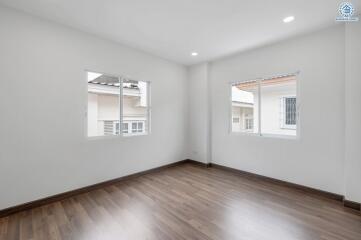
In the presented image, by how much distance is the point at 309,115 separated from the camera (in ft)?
10.1

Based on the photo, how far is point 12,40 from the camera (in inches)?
94.0

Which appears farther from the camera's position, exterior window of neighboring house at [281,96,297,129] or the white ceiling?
exterior window of neighboring house at [281,96,297,129]

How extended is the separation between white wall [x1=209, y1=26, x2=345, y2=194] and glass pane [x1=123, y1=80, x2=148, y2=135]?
2.40 m

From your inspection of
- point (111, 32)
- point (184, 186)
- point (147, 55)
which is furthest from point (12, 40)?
point (184, 186)

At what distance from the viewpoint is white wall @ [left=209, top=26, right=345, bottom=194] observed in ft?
9.17

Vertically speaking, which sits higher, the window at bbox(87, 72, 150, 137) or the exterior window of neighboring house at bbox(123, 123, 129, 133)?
the window at bbox(87, 72, 150, 137)

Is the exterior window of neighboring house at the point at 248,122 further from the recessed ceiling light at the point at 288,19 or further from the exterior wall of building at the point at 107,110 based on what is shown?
the exterior wall of building at the point at 107,110

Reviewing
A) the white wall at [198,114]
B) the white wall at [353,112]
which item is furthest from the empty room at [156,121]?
the white wall at [198,114]

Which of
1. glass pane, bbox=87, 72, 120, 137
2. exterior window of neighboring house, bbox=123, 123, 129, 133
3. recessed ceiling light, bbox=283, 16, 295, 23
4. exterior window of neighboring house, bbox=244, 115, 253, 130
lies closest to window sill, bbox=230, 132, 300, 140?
exterior window of neighboring house, bbox=244, 115, 253, 130

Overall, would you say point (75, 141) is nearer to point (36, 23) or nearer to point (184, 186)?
point (36, 23)

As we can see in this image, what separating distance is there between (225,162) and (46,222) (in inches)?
145

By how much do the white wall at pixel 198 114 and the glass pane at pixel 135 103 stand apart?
4.84ft

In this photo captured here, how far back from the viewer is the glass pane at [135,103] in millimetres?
3797

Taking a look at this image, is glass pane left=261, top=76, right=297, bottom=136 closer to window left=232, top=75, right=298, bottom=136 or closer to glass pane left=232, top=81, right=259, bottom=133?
window left=232, top=75, right=298, bottom=136
